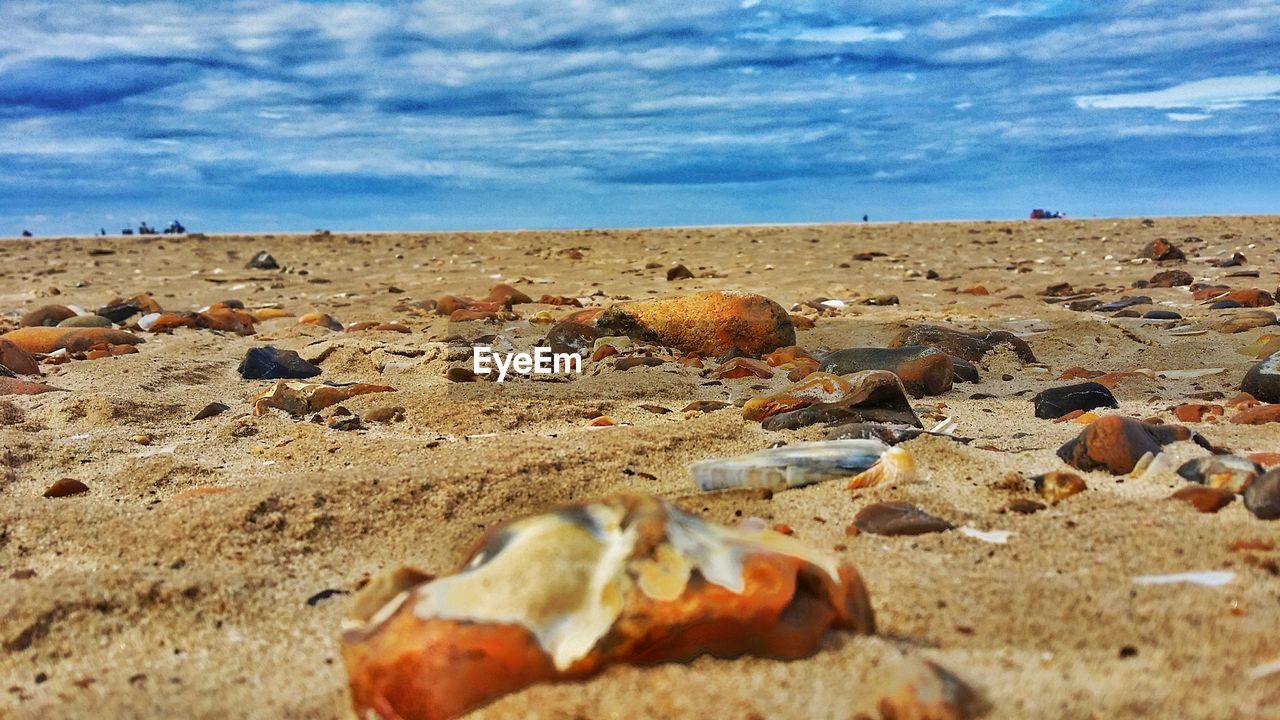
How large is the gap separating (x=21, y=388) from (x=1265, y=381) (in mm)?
4652

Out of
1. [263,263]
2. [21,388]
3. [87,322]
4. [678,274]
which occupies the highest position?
[263,263]

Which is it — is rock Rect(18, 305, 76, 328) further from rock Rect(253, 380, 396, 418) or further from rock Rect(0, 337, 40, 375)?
rock Rect(253, 380, 396, 418)

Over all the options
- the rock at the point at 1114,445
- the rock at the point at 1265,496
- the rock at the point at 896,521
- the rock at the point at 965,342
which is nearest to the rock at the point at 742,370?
the rock at the point at 965,342

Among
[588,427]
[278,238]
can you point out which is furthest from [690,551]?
[278,238]

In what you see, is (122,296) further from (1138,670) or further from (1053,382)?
(1138,670)

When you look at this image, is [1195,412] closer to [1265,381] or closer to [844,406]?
[1265,381]

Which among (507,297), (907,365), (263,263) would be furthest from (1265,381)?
(263,263)

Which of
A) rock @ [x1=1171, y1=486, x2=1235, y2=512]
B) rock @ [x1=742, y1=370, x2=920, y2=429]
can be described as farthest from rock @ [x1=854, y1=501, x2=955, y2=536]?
rock @ [x1=742, y1=370, x2=920, y2=429]

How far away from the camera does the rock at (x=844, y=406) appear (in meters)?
3.39

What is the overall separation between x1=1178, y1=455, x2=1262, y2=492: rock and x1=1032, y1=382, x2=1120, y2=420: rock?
992 millimetres

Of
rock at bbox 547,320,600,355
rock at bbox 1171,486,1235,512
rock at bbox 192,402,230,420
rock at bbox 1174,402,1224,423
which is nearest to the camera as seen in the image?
rock at bbox 1171,486,1235,512

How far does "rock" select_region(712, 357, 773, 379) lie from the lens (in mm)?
4402

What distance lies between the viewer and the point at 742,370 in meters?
4.43

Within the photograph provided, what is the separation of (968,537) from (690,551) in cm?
92
